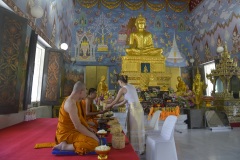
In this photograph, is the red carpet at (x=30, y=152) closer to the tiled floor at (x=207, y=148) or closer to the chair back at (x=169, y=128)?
the chair back at (x=169, y=128)

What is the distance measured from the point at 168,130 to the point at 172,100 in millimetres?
4223

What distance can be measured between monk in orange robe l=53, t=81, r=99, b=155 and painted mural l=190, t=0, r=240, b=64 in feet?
26.3

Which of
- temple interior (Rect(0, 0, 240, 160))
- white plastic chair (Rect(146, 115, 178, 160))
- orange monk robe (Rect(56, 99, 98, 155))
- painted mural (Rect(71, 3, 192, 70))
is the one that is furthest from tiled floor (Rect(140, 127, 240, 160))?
painted mural (Rect(71, 3, 192, 70))

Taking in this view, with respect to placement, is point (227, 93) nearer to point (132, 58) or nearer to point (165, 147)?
point (132, 58)

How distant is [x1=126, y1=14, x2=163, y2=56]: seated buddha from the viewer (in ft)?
32.4

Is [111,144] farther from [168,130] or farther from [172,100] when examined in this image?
[172,100]

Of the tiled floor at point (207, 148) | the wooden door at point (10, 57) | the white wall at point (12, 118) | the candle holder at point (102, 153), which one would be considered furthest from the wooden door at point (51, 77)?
the candle holder at point (102, 153)

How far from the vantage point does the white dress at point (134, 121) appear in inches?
122

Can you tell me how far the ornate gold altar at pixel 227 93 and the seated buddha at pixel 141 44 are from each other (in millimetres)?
3655

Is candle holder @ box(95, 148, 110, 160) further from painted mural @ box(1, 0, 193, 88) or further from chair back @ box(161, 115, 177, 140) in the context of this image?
painted mural @ box(1, 0, 193, 88)

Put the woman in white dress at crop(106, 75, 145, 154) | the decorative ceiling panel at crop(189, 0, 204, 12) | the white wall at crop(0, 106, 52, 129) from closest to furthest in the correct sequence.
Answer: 1. the woman in white dress at crop(106, 75, 145, 154)
2. the white wall at crop(0, 106, 52, 129)
3. the decorative ceiling panel at crop(189, 0, 204, 12)

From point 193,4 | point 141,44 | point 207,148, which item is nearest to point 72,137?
point 207,148

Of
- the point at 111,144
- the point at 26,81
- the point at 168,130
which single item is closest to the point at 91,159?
the point at 111,144

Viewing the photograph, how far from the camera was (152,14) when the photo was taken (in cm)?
1220
